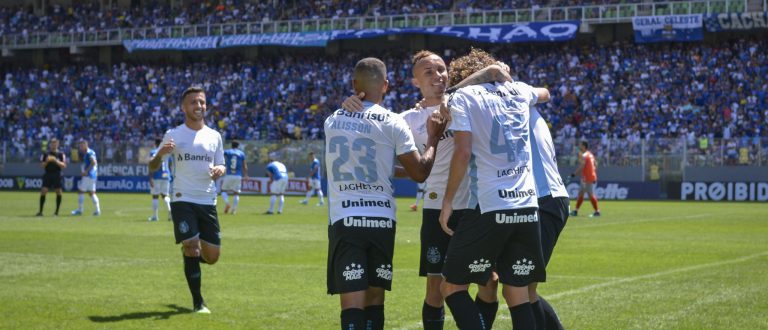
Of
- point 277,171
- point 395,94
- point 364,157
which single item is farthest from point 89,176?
point 395,94

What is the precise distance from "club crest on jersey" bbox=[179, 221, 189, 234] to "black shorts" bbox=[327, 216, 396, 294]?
14.1 feet

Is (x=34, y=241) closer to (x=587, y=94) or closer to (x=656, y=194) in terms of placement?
(x=656, y=194)

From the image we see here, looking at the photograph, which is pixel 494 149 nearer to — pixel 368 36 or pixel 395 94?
pixel 395 94

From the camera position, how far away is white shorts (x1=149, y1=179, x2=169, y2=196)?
27611 mm

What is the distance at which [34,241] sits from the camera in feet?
64.9

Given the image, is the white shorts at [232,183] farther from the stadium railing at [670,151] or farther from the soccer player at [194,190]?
the soccer player at [194,190]

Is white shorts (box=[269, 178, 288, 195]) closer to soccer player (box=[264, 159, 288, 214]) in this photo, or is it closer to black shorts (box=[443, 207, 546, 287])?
soccer player (box=[264, 159, 288, 214])

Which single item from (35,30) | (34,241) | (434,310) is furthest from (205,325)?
(35,30)

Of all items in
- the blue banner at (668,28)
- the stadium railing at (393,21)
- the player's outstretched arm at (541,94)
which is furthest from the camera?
the stadium railing at (393,21)

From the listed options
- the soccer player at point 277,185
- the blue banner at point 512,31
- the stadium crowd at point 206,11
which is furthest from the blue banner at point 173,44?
the soccer player at point 277,185

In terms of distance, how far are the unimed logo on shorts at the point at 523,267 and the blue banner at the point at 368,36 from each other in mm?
45599

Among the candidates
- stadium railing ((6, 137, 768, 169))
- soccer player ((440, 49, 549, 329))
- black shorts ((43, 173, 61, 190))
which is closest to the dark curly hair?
soccer player ((440, 49, 549, 329))

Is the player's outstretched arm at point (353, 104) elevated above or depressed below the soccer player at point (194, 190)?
above

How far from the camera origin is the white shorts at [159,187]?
27.6m
